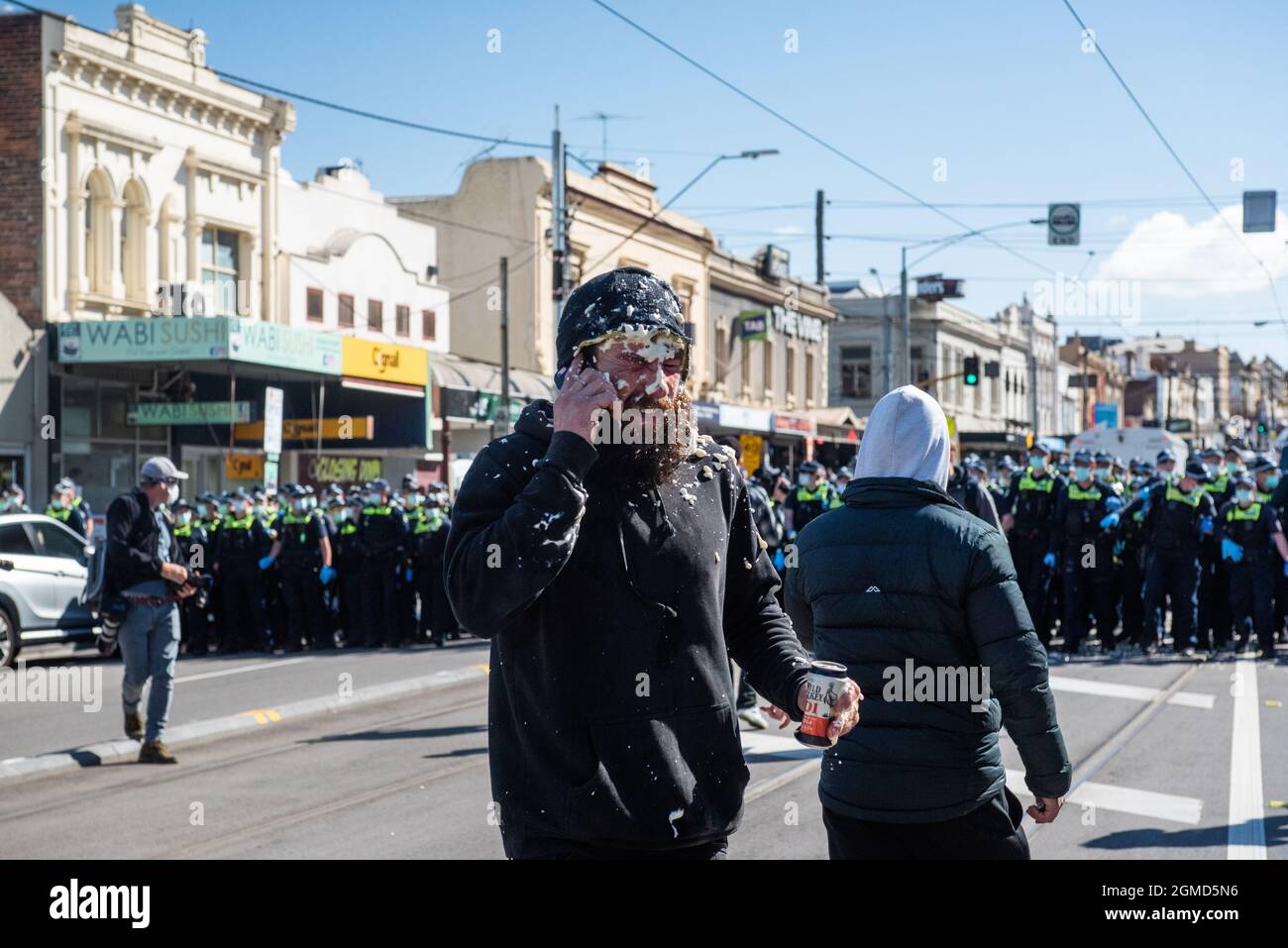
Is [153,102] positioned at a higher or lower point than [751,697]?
higher

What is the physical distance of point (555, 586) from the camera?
9.23 feet

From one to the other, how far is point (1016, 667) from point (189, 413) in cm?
2009

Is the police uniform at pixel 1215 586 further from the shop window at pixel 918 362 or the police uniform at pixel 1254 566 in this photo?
the shop window at pixel 918 362

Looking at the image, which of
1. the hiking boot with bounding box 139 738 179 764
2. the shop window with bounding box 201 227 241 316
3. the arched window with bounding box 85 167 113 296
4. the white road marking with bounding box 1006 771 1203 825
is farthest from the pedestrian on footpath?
the shop window with bounding box 201 227 241 316

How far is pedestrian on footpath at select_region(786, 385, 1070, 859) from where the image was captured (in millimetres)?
3713

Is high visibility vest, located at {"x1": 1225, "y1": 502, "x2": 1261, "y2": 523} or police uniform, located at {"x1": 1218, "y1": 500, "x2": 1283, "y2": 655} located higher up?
high visibility vest, located at {"x1": 1225, "y1": 502, "x2": 1261, "y2": 523}

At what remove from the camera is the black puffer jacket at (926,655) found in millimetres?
3711

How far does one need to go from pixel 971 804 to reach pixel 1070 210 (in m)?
26.8

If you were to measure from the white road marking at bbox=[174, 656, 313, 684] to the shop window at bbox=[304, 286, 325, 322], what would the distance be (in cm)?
1247

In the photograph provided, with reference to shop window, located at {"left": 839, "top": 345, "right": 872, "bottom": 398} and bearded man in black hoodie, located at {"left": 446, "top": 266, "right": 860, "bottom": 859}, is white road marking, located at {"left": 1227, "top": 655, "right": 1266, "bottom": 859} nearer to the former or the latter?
bearded man in black hoodie, located at {"left": 446, "top": 266, "right": 860, "bottom": 859}

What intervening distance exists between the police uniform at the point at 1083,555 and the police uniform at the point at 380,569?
8063 millimetres

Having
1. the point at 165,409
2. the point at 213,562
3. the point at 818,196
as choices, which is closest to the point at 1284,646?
the point at 213,562
